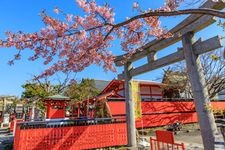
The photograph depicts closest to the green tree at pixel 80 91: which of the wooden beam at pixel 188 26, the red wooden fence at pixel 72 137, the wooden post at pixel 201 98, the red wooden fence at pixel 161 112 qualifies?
the red wooden fence at pixel 161 112

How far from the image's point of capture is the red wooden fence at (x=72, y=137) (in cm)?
711

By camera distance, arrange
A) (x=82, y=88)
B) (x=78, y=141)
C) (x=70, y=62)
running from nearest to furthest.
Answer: (x=70, y=62)
(x=78, y=141)
(x=82, y=88)

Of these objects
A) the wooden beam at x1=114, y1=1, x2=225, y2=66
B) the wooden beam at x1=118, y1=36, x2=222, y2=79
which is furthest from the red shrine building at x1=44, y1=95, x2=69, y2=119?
the wooden beam at x1=114, y1=1, x2=225, y2=66

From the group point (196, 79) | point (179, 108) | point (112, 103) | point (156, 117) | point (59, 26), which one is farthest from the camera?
point (179, 108)

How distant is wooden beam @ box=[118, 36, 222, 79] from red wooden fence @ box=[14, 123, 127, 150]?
259cm

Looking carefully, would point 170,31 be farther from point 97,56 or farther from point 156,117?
point 156,117

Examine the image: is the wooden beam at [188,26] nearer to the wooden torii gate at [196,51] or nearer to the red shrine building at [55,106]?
the wooden torii gate at [196,51]

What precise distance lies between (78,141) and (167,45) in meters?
5.23

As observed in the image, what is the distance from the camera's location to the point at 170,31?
5609 millimetres

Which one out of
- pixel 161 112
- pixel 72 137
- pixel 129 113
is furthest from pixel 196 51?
pixel 161 112

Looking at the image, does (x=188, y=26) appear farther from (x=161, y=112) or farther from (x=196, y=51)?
(x=161, y=112)

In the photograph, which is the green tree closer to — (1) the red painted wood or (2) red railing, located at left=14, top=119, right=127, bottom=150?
(1) the red painted wood

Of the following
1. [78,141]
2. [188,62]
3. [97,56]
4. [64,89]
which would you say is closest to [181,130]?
[78,141]

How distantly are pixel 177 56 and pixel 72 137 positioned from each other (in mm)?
5270
